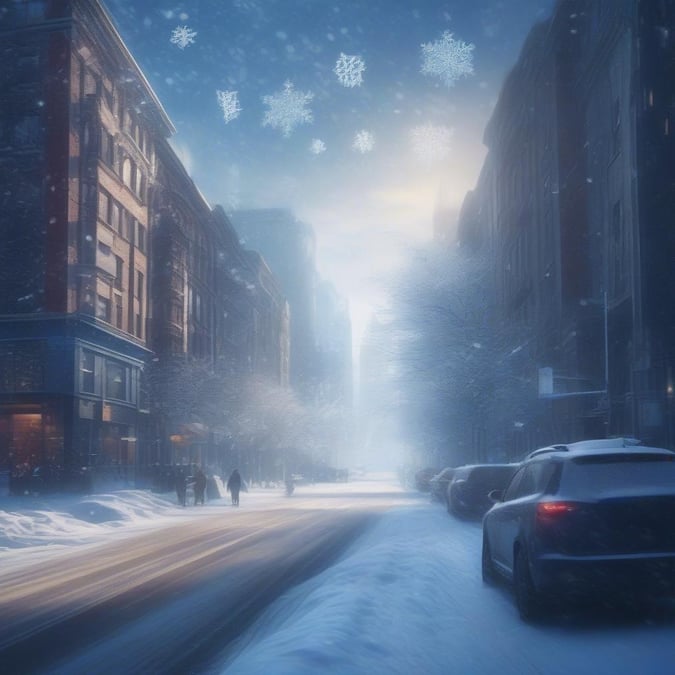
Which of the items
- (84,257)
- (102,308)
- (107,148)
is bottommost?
(102,308)

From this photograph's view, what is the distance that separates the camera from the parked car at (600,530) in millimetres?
8117

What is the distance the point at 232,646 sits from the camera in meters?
7.88

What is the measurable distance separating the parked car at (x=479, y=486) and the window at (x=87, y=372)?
18.8m

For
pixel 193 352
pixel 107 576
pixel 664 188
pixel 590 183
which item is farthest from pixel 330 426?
pixel 107 576

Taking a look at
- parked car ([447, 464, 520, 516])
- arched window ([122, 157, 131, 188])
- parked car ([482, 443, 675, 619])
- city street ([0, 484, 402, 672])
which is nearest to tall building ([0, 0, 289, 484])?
arched window ([122, 157, 131, 188])

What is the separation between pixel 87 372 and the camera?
125 feet

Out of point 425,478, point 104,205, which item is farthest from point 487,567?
point 425,478

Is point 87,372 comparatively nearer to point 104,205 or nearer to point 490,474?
point 104,205

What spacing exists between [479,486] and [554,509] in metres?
15.8

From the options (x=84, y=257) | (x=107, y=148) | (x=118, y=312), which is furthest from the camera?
(x=118, y=312)

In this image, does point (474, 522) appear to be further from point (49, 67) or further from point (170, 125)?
point (170, 125)

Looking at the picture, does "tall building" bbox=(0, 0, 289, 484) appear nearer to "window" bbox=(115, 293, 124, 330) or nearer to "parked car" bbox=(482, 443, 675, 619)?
"window" bbox=(115, 293, 124, 330)

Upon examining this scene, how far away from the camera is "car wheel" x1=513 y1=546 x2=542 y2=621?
8.52 m

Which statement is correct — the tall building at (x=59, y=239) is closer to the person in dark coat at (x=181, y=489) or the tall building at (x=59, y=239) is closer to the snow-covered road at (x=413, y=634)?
the person in dark coat at (x=181, y=489)
